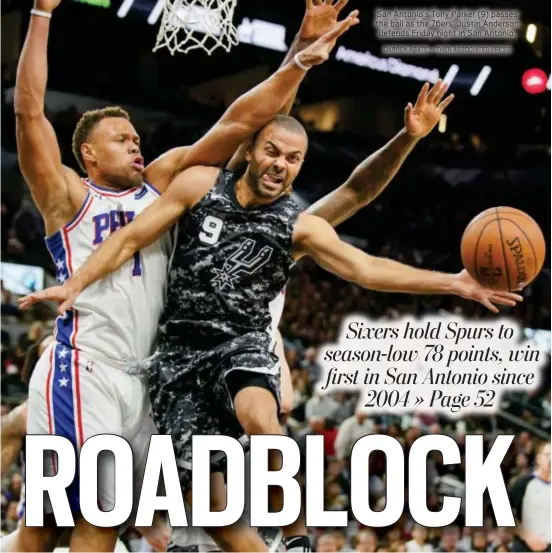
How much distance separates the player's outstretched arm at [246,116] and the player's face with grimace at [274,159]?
0.08 metres

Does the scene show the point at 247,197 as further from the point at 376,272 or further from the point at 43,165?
the point at 43,165

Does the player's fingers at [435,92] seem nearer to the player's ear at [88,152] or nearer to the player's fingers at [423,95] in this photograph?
the player's fingers at [423,95]

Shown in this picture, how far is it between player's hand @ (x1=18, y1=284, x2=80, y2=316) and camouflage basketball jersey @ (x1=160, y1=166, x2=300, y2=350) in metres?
0.55

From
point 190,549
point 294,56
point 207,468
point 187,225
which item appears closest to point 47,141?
point 187,225

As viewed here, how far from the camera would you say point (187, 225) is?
4930mm

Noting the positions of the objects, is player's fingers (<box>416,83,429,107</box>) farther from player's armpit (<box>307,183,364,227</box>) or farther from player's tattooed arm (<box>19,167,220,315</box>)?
player's tattooed arm (<box>19,167,220,315</box>)

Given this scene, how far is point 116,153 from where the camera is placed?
16.6ft

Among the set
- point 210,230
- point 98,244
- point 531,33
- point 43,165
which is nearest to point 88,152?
point 43,165

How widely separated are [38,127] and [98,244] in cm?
60

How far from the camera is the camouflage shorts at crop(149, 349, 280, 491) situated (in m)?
4.82

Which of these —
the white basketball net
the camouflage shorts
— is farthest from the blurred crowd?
the camouflage shorts

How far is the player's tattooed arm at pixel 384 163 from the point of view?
5156mm

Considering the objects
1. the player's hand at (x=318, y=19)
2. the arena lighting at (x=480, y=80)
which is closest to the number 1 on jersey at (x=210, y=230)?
the player's hand at (x=318, y=19)

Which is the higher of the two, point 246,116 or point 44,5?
point 44,5
